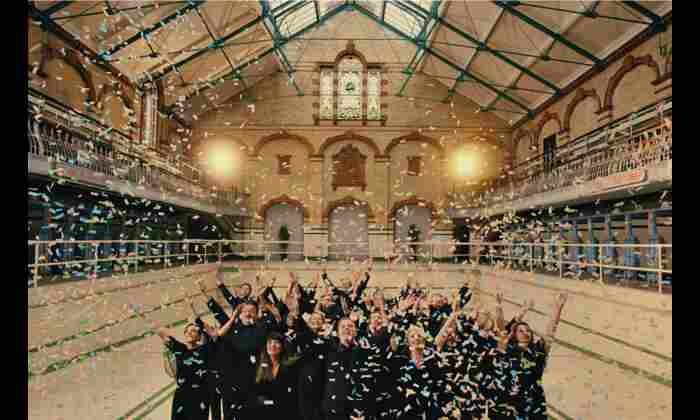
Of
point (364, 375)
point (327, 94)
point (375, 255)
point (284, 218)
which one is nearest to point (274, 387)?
point (364, 375)

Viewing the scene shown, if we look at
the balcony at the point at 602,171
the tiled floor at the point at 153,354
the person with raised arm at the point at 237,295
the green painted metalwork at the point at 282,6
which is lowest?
the tiled floor at the point at 153,354

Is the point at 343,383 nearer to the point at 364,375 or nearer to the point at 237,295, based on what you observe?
the point at 364,375

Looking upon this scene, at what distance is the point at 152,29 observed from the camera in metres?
13.9

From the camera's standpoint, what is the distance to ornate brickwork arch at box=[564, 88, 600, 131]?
1498cm

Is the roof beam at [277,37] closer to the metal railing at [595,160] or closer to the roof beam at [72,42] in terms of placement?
the roof beam at [72,42]

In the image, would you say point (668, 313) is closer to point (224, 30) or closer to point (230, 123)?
point (224, 30)

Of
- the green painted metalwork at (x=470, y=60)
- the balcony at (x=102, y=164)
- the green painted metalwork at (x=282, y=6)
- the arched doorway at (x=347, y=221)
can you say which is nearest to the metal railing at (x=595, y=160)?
the green painted metalwork at (x=470, y=60)

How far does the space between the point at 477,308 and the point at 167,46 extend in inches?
605

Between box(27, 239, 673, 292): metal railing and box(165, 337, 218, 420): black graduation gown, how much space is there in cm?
147

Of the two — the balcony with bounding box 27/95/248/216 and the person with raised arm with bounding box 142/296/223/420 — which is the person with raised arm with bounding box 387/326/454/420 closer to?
the person with raised arm with bounding box 142/296/223/420

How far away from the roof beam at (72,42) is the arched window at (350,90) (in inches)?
377

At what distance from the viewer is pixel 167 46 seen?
15742mm

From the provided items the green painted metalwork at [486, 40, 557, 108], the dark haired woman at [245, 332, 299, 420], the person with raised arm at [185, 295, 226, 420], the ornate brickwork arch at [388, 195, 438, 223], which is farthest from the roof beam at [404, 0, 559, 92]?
the person with raised arm at [185, 295, 226, 420]

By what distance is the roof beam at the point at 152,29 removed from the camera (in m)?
13.7
